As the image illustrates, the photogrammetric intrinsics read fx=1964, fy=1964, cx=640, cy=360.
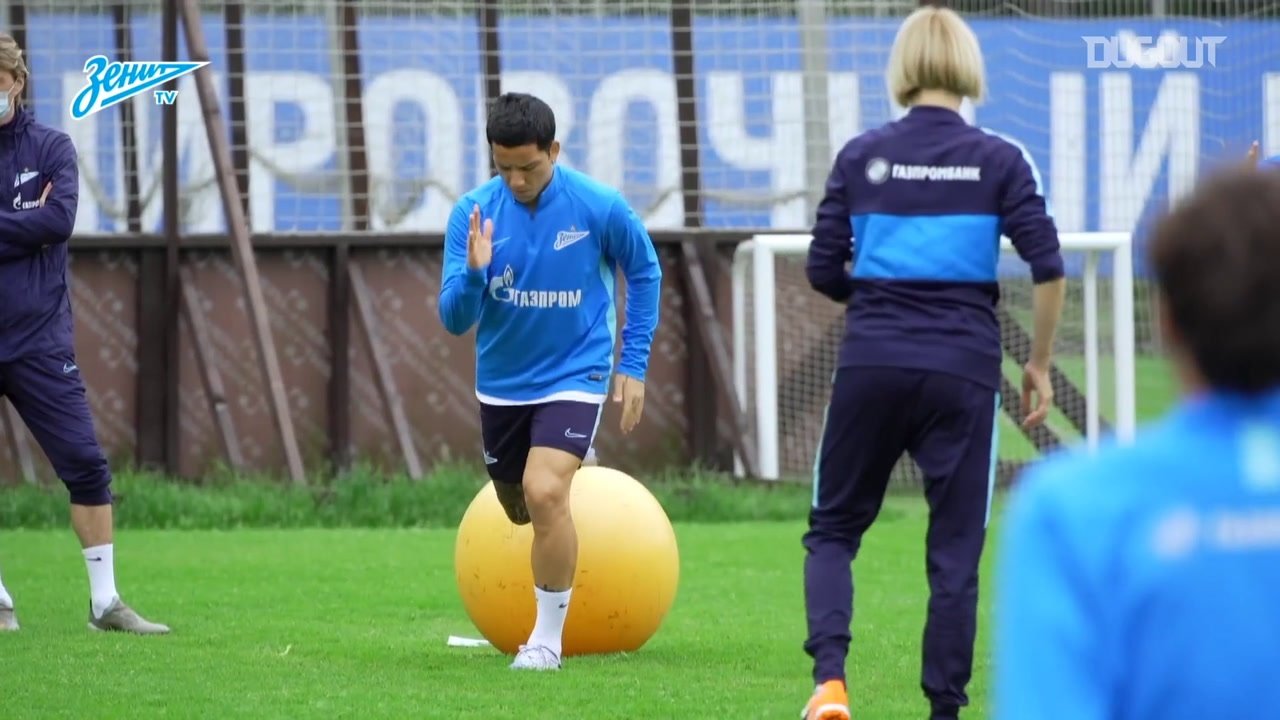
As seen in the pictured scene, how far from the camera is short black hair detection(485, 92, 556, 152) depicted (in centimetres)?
643

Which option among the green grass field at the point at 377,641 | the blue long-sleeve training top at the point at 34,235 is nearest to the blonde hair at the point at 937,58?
the green grass field at the point at 377,641

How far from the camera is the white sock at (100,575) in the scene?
24.5 ft

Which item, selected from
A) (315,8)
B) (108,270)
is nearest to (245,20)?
(315,8)

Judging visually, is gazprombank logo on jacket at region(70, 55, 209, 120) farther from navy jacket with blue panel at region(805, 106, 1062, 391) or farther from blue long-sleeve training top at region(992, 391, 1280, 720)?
blue long-sleeve training top at region(992, 391, 1280, 720)

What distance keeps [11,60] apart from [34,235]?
68 cm

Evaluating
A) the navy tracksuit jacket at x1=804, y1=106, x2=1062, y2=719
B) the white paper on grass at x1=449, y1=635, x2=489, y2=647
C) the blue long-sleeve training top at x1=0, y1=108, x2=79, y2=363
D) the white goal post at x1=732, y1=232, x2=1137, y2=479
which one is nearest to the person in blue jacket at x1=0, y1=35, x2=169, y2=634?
the blue long-sleeve training top at x1=0, y1=108, x2=79, y2=363

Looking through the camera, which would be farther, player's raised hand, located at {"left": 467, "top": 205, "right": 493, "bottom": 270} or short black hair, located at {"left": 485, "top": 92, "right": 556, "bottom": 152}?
short black hair, located at {"left": 485, "top": 92, "right": 556, "bottom": 152}

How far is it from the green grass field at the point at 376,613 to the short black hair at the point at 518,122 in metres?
1.77

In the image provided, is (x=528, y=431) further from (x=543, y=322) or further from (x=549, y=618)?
(x=549, y=618)

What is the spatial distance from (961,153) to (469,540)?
2.70 m

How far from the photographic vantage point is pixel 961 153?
5.04 m

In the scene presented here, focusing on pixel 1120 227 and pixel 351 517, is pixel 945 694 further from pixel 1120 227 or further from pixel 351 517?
pixel 1120 227

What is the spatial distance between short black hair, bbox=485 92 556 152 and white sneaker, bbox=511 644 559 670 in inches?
67.0

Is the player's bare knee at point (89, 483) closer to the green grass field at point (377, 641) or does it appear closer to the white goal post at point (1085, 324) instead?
the green grass field at point (377, 641)
